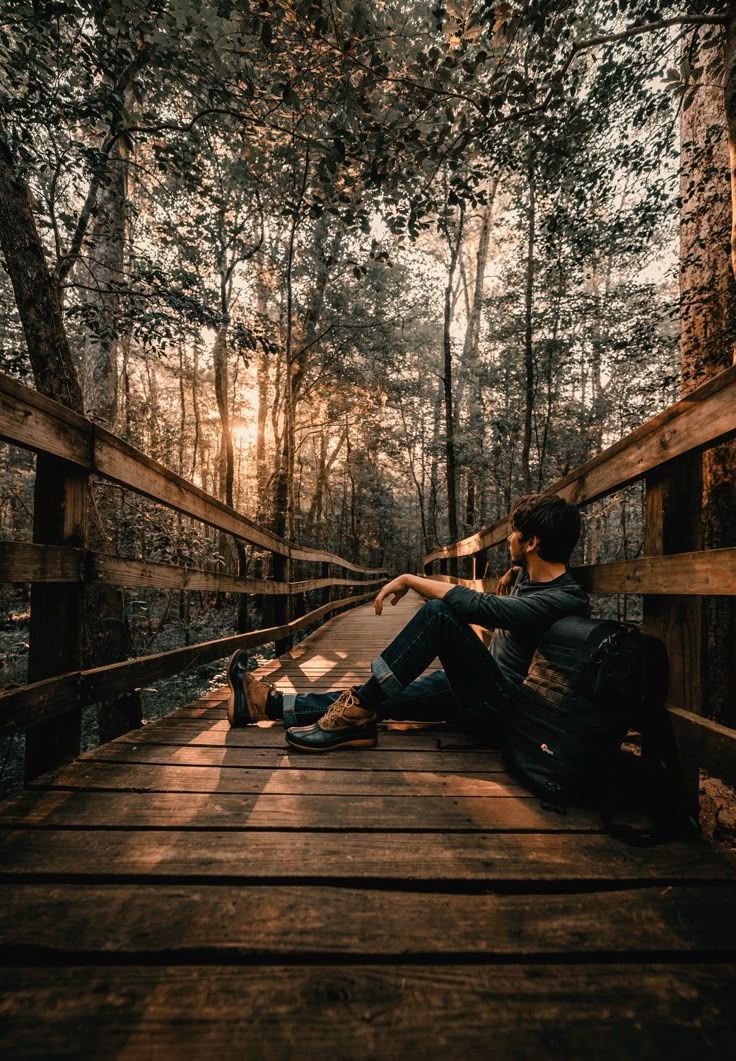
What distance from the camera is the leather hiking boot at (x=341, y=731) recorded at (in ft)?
6.93

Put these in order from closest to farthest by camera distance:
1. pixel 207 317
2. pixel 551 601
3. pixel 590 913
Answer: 1. pixel 590 913
2. pixel 551 601
3. pixel 207 317

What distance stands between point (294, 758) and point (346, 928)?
3.47 ft

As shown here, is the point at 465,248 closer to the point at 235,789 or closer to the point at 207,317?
the point at 207,317

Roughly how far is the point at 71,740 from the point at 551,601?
1935mm

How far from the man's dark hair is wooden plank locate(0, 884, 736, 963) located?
3.78 feet

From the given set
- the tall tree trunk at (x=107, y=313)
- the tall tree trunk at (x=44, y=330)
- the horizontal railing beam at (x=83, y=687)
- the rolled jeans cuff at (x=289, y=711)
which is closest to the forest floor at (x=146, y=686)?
the tall tree trunk at (x=44, y=330)

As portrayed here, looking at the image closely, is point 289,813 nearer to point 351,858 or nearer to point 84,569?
point 351,858

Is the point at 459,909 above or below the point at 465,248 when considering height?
below

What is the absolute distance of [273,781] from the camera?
1798 mm

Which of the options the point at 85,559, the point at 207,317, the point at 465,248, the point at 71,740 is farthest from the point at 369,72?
the point at 465,248

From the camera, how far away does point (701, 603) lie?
1547 millimetres

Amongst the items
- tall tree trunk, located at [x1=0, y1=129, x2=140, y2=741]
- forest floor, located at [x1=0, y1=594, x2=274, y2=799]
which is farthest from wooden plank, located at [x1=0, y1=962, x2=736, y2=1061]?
forest floor, located at [x1=0, y1=594, x2=274, y2=799]

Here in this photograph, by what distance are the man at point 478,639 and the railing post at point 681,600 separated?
29 cm

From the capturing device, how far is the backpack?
1.40 metres
